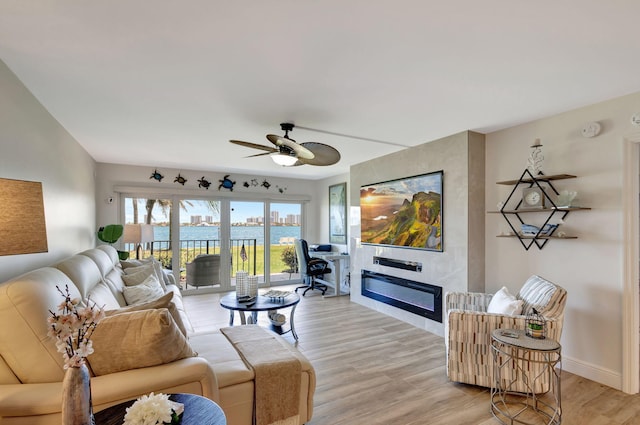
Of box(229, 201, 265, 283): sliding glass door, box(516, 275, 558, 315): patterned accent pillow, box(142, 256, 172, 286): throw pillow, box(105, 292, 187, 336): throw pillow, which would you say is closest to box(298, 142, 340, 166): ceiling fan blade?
box(105, 292, 187, 336): throw pillow

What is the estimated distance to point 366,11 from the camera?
62.0 inches

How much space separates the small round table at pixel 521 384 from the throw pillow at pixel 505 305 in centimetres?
28

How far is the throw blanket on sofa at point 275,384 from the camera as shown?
1928mm

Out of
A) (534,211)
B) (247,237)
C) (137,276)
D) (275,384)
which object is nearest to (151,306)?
(275,384)

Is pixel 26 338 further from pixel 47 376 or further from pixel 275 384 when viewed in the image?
pixel 275 384

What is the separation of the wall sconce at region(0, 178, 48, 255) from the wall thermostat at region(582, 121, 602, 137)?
3.94 metres

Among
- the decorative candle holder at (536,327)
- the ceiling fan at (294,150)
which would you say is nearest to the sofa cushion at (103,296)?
the ceiling fan at (294,150)

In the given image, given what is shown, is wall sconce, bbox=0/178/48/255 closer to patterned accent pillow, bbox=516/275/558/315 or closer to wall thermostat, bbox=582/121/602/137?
patterned accent pillow, bbox=516/275/558/315

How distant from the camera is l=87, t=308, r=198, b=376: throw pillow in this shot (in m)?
1.57

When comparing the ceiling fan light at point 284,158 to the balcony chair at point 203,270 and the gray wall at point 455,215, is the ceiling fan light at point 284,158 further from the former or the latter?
the balcony chair at point 203,270

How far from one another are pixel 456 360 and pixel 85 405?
2.58m

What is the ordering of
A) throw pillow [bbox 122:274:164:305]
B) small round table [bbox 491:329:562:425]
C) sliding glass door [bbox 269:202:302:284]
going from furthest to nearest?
1. sliding glass door [bbox 269:202:302:284]
2. throw pillow [bbox 122:274:164:305]
3. small round table [bbox 491:329:562:425]

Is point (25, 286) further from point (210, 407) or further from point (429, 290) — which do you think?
point (429, 290)

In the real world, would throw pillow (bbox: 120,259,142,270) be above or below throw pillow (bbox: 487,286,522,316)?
above
